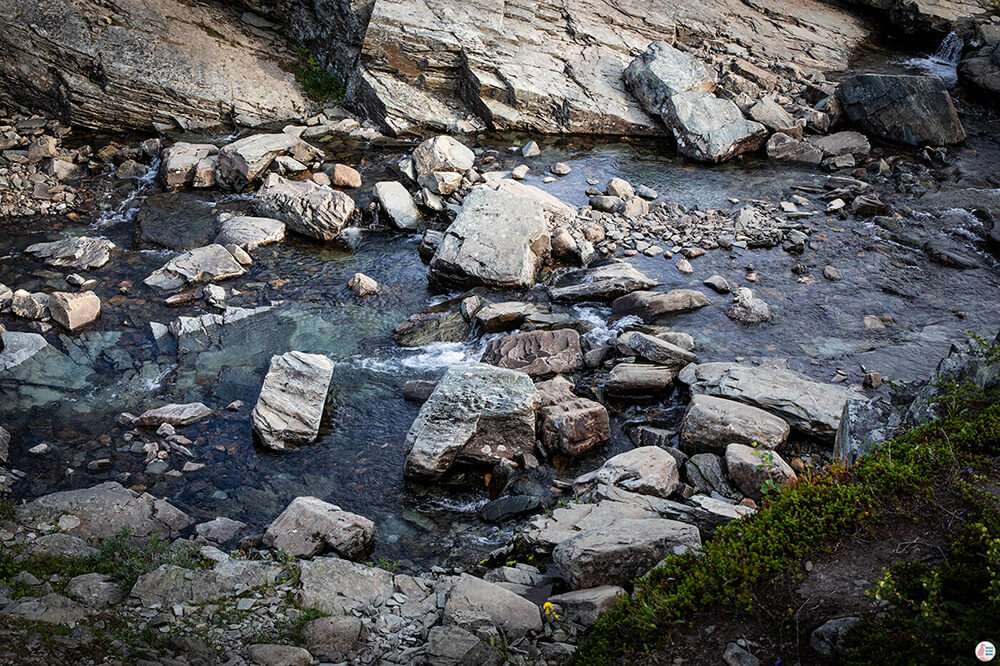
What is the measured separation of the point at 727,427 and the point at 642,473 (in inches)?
55.0

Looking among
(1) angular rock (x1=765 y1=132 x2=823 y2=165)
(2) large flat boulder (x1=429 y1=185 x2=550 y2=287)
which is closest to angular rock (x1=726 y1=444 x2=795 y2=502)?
(2) large flat boulder (x1=429 y1=185 x2=550 y2=287)

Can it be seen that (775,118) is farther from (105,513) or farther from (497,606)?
(105,513)

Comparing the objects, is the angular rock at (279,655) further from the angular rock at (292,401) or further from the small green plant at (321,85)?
the small green plant at (321,85)

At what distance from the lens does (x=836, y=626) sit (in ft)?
13.6

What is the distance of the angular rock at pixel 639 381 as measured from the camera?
9594mm

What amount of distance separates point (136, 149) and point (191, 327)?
8.41 m

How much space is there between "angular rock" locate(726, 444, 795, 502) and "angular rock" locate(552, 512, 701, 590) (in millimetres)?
1628

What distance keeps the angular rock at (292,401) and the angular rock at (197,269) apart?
3839 millimetres

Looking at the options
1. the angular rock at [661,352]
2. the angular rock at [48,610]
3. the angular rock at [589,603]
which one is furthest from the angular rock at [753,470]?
the angular rock at [48,610]

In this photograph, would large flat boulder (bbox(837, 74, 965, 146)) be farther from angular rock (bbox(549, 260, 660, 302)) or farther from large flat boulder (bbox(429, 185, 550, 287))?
large flat boulder (bbox(429, 185, 550, 287))

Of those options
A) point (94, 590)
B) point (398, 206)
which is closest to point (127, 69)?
point (398, 206)

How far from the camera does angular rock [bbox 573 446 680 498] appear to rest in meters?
7.49

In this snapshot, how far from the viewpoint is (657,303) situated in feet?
37.2

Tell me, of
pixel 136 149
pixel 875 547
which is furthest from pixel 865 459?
pixel 136 149
